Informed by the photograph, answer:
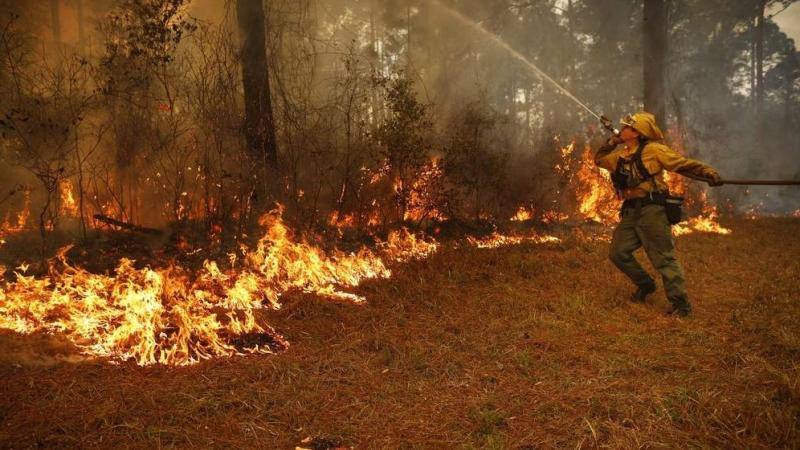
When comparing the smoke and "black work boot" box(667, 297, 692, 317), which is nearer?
"black work boot" box(667, 297, 692, 317)

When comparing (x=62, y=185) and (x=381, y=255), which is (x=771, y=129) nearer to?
(x=381, y=255)

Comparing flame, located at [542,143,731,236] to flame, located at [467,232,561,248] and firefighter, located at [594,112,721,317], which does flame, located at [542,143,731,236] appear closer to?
flame, located at [467,232,561,248]

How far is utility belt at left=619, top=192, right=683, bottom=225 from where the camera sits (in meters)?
5.40

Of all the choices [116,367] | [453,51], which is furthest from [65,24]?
[116,367]

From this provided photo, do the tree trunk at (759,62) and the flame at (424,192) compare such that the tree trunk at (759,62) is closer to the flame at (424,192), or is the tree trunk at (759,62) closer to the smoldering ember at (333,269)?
the smoldering ember at (333,269)

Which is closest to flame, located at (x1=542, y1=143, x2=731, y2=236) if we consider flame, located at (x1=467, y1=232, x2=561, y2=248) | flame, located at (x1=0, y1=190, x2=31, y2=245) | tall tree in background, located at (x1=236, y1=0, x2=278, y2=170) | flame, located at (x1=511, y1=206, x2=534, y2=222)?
flame, located at (x1=511, y1=206, x2=534, y2=222)

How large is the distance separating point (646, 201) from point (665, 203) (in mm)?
196

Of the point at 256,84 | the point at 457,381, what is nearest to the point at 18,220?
the point at 256,84

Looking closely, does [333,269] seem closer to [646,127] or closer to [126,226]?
[126,226]

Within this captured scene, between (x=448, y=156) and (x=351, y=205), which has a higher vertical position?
(x=448, y=156)

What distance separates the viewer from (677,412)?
3201 mm

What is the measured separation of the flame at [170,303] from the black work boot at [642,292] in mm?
3372

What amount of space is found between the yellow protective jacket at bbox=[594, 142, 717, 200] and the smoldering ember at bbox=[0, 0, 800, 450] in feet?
0.11

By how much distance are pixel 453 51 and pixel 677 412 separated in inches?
647
